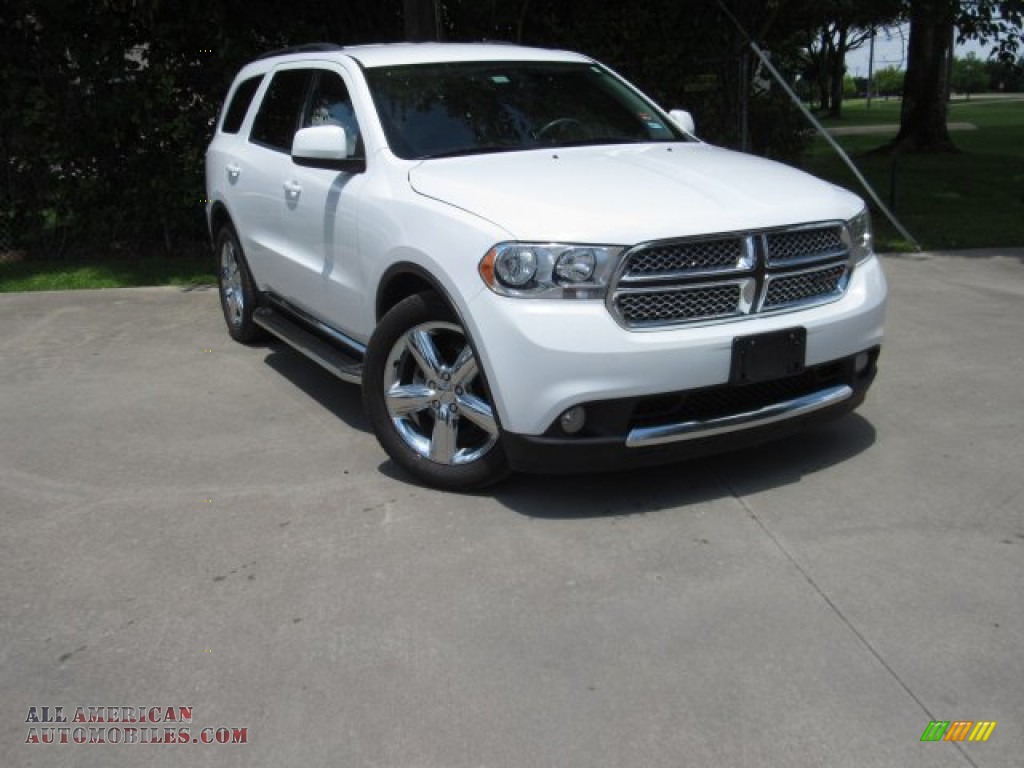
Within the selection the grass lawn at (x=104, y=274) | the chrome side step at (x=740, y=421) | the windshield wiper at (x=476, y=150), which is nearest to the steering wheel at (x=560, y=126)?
the windshield wiper at (x=476, y=150)

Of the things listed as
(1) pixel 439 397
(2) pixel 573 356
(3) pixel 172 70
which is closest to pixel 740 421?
(2) pixel 573 356

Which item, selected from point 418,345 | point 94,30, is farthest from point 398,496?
point 94,30

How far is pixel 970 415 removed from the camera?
542cm

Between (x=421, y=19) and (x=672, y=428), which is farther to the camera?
(x=421, y=19)

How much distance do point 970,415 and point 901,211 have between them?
8.17 m

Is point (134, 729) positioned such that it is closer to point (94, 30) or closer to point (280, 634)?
point (280, 634)

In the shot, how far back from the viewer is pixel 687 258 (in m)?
4.14

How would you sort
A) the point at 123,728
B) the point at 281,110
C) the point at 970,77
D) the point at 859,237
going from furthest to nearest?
the point at 970,77, the point at 281,110, the point at 859,237, the point at 123,728

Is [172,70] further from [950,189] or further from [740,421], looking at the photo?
[950,189]

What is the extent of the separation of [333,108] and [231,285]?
225 centimetres

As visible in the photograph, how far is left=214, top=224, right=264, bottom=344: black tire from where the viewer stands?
6.96 m

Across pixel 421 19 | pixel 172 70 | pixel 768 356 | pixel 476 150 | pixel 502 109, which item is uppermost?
pixel 421 19

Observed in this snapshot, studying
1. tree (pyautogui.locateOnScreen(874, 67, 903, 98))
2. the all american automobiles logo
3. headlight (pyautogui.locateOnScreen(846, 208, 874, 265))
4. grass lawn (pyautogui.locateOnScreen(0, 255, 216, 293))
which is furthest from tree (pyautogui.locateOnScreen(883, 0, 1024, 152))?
tree (pyautogui.locateOnScreen(874, 67, 903, 98))

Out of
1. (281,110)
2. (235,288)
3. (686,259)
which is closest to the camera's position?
(686,259)
